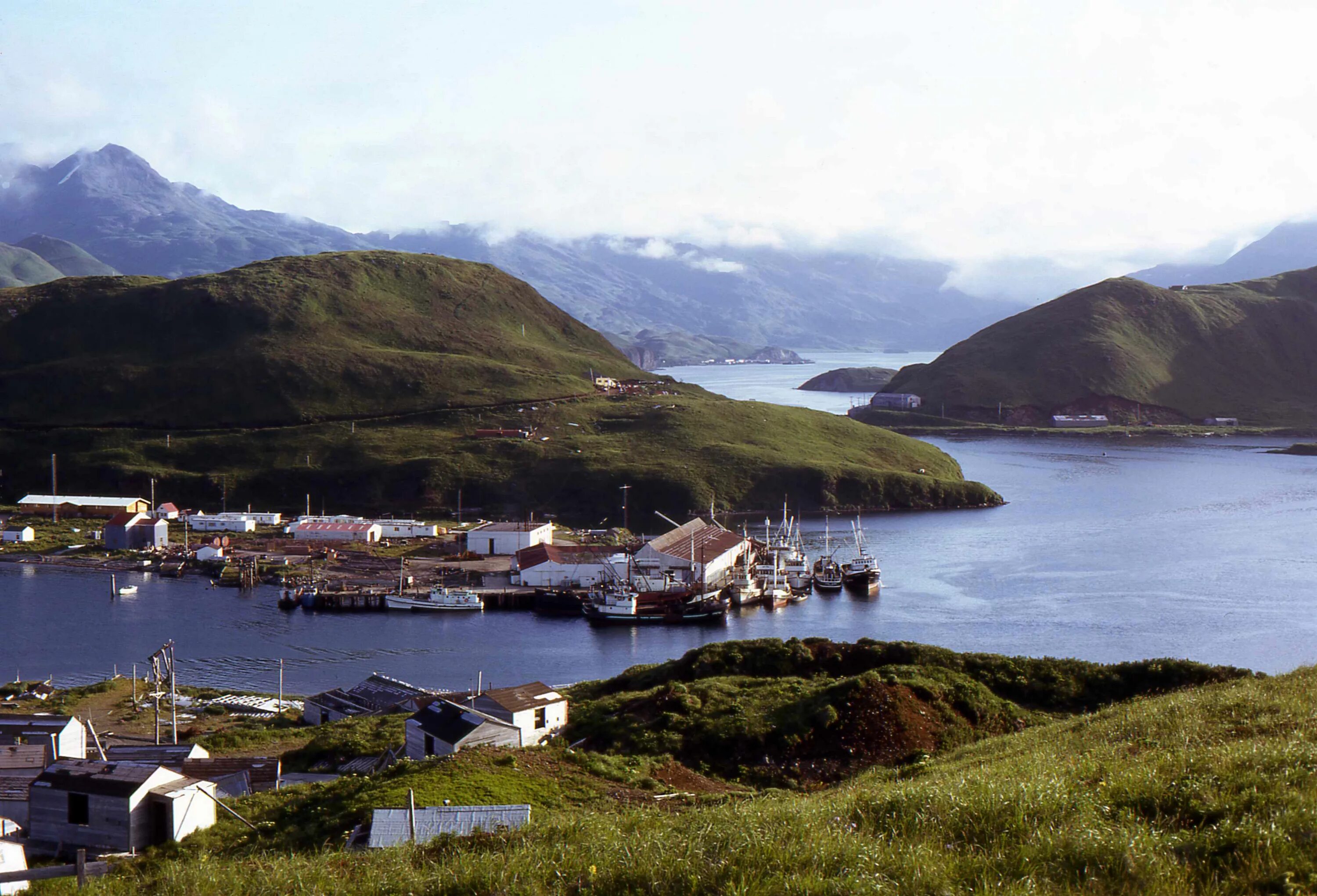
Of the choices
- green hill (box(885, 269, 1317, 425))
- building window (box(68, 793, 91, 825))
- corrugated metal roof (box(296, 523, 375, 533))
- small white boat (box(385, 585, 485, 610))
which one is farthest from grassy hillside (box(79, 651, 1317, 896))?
green hill (box(885, 269, 1317, 425))

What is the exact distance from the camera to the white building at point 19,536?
6412 centimetres

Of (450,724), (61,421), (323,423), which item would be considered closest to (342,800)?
(450,724)

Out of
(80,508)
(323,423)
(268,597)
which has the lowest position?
(268,597)

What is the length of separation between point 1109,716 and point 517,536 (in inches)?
1951

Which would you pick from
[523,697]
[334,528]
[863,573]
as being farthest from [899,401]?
[523,697]

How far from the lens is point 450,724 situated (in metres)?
20.8

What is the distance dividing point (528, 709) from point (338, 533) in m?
44.8

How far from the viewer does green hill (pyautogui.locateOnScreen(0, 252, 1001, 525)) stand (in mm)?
78312

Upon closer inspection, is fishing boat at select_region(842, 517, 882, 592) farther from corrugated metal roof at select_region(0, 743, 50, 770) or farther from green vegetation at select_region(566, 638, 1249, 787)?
corrugated metal roof at select_region(0, 743, 50, 770)

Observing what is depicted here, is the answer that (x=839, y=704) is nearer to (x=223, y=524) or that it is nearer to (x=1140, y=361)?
(x=223, y=524)

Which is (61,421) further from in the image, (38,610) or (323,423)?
(38,610)

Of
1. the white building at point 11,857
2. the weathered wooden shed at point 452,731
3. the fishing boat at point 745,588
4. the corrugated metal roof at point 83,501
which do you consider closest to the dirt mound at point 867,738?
the weathered wooden shed at point 452,731

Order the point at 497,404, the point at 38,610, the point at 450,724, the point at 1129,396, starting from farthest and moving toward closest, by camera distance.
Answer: the point at 1129,396 < the point at 497,404 < the point at 38,610 < the point at 450,724

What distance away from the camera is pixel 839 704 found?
19.4m
